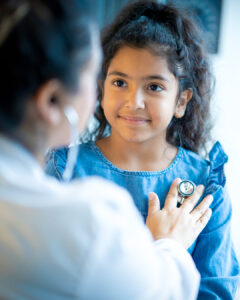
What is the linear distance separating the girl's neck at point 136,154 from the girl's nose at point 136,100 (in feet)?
0.56

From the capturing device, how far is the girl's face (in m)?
1.11

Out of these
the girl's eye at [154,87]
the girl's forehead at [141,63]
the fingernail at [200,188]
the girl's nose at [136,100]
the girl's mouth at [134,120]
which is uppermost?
the girl's forehead at [141,63]

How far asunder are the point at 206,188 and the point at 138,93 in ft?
1.30

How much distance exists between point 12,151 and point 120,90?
0.63 meters

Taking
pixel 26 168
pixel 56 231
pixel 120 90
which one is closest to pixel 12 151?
pixel 26 168

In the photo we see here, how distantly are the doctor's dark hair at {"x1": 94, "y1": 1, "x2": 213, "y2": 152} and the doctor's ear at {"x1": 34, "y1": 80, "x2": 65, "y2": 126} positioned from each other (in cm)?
60

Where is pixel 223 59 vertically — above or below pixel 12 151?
above

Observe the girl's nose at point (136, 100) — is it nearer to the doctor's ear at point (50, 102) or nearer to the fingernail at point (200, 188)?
the fingernail at point (200, 188)

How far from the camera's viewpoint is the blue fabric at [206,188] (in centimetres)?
108

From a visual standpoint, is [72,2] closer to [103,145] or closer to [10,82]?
[10,82]

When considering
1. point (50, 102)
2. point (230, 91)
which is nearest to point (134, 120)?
point (50, 102)

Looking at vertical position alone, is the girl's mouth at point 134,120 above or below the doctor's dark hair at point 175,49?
below

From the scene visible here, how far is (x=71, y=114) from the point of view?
62 cm

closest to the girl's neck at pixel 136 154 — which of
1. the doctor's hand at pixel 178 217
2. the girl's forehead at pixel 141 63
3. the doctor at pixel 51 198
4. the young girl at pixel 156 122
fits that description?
the young girl at pixel 156 122
